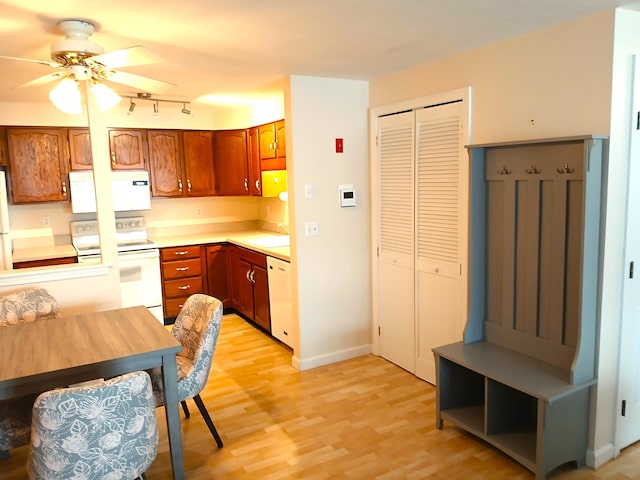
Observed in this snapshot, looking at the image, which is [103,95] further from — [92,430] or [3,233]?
[3,233]

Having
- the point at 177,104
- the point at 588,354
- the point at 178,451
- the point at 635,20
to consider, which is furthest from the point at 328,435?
the point at 177,104

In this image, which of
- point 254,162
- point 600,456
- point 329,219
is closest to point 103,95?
point 329,219

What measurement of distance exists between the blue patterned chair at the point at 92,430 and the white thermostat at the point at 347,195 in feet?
7.79

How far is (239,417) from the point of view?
3.16 meters

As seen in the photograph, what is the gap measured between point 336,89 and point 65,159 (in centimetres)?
286

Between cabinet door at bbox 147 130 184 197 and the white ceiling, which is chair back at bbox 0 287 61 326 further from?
cabinet door at bbox 147 130 184 197

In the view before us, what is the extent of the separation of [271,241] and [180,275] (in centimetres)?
108

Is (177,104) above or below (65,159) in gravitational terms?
above

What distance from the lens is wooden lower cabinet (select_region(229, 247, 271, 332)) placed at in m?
4.57

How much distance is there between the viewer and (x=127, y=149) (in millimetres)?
5082

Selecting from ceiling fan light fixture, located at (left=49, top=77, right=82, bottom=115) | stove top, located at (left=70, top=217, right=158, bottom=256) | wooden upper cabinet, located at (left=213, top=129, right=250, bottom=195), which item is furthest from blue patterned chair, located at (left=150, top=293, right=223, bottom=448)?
wooden upper cabinet, located at (left=213, top=129, right=250, bottom=195)

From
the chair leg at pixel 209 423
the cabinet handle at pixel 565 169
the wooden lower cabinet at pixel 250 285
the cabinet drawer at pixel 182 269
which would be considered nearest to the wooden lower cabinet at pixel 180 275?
the cabinet drawer at pixel 182 269

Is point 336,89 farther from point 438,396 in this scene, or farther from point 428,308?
point 438,396

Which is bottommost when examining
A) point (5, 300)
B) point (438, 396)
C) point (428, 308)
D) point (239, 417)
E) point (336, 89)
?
point (239, 417)
